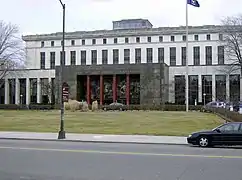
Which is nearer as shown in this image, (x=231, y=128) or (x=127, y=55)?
(x=231, y=128)

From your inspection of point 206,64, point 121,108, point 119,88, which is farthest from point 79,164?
point 206,64

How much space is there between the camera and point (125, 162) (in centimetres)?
1428

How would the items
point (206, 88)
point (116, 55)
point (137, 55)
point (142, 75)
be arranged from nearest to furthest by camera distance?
point (142, 75) < point (206, 88) < point (137, 55) < point (116, 55)

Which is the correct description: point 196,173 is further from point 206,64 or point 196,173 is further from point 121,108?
point 206,64

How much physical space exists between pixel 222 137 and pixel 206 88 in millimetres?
95349

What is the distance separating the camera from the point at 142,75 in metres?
92.4

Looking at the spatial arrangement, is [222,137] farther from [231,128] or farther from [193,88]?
[193,88]

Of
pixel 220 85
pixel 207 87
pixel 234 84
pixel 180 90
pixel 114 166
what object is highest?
pixel 234 84

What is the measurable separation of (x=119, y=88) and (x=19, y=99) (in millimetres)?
35057

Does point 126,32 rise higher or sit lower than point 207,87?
higher

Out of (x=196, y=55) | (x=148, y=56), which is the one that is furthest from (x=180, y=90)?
(x=148, y=56)

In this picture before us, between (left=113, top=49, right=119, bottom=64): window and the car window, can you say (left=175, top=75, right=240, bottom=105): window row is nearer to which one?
(left=113, top=49, right=119, bottom=64): window

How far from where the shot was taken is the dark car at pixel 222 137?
69.2ft

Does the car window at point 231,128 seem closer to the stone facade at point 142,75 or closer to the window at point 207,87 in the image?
the stone facade at point 142,75
